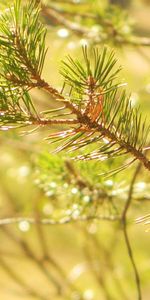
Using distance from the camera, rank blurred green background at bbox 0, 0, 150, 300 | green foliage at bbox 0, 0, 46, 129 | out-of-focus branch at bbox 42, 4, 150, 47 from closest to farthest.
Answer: green foliage at bbox 0, 0, 46, 129, blurred green background at bbox 0, 0, 150, 300, out-of-focus branch at bbox 42, 4, 150, 47

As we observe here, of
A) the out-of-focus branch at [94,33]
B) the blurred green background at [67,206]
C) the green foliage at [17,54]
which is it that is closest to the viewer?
the green foliage at [17,54]

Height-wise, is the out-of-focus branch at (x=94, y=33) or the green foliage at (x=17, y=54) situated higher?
the out-of-focus branch at (x=94, y=33)

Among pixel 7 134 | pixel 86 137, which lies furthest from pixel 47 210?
pixel 86 137

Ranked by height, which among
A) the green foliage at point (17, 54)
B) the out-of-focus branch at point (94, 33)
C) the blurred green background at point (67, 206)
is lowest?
the blurred green background at point (67, 206)

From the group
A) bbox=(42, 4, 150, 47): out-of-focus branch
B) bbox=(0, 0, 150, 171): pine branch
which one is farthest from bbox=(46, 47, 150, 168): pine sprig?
bbox=(42, 4, 150, 47): out-of-focus branch

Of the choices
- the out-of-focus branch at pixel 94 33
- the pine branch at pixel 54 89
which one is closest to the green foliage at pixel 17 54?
the pine branch at pixel 54 89

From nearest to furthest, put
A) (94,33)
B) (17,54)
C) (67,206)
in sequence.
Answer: (17,54) < (67,206) < (94,33)

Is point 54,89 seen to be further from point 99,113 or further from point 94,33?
point 94,33

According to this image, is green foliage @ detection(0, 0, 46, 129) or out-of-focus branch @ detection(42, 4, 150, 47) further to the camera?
out-of-focus branch @ detection(42, 4, 150, 47)

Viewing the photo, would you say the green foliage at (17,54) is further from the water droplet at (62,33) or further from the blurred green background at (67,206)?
the water droplet at (62,33)

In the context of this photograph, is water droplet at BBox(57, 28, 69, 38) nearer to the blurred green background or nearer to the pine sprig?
the blurred green background

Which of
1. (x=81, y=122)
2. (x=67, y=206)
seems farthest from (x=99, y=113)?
(x=67, y=206)
